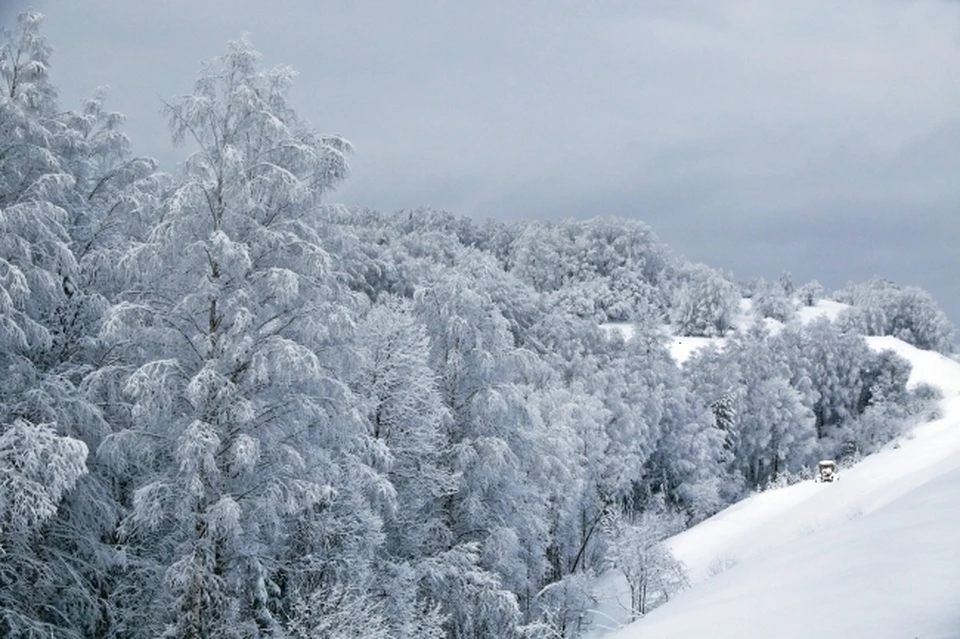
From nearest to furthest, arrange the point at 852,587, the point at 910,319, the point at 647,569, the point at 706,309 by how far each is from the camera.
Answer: the point at 852,587
the point at 647,569
the point at 706,309
the point at 910,319

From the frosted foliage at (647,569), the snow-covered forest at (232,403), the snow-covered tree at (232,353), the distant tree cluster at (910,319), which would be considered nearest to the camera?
the snow-covered tree at (232,353)

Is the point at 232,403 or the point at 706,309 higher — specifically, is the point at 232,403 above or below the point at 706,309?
below

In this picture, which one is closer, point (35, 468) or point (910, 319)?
point (35, 468)

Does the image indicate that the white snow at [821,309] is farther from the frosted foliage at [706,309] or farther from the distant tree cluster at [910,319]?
the frosted foliage at [706,309]

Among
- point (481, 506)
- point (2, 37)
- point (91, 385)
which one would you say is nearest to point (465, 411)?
point (481, 506)

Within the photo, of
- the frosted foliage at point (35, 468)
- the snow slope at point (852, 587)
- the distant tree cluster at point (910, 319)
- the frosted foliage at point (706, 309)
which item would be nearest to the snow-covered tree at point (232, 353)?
the frosted foliage at point (35, 468)

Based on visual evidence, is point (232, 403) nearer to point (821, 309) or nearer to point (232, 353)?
point (232, 353)

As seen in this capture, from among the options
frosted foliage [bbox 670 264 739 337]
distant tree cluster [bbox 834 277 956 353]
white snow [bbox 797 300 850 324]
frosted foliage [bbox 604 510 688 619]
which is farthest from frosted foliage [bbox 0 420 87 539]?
white snow [bbox 797 300 850 324]

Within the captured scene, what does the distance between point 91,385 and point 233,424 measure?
6.97 feet

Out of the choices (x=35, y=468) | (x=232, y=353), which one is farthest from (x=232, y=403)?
(x=35, y=468)

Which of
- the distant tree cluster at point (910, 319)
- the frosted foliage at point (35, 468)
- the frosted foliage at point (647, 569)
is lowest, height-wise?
the frosted foliage at point (647, 569)

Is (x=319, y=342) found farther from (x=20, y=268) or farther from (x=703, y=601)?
(x=703, y=601)

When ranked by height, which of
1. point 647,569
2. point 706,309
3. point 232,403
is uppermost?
point 706,309

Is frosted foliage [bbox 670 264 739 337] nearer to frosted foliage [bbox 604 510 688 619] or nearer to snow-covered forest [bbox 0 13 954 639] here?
frosted foliage [bbox 604 510 688 619]
